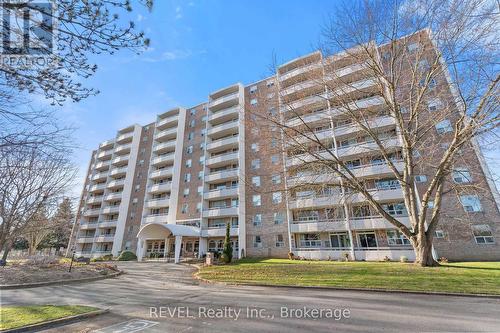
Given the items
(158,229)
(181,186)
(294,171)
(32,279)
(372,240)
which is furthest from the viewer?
(181,186)

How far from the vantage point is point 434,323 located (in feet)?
18.8

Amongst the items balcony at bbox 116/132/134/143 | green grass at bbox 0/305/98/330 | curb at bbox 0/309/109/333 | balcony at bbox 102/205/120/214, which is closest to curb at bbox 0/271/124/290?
green grass at bbox 0/305/98/330

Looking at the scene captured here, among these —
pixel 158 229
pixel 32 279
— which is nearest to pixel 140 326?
pixel 32 279

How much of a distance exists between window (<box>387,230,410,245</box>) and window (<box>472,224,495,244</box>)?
16.6 feet

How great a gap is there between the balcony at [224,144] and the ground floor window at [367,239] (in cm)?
2000

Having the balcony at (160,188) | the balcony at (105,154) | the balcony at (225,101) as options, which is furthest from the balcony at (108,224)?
the balcony at (225,101)

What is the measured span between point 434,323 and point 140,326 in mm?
7261

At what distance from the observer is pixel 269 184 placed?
31.7m

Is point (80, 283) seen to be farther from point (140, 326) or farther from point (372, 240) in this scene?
point (372, 240)

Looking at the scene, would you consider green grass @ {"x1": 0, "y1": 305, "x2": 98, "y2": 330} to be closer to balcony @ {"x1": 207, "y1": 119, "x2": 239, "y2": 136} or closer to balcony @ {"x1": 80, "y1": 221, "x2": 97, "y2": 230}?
balcony @ {"x1": 207, "y1": 119, "x2": 239, "y2": 136}

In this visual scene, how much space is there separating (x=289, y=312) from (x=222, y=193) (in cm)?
2627

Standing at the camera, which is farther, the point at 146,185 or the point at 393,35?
the point at 146,185

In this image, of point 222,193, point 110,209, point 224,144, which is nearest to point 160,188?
point 222,193

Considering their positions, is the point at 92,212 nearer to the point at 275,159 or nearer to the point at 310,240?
the point at 275,159
